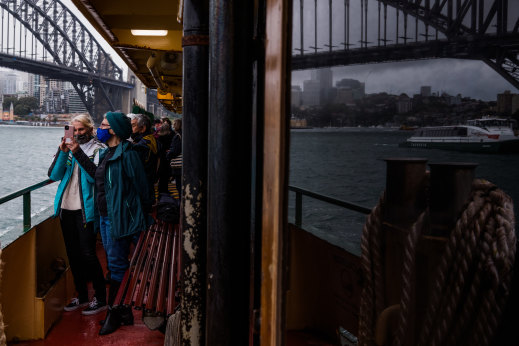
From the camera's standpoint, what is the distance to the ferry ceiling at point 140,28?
4119 mm

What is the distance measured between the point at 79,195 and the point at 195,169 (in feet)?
6.91

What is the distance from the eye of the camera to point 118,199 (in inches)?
119

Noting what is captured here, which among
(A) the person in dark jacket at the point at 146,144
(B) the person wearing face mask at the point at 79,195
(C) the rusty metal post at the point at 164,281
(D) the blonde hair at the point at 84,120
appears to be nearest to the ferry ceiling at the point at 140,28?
(D) the blonde hair at the point at 84,120

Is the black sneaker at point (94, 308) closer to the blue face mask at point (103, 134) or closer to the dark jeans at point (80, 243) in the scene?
the dark jeans at point (80, 243)

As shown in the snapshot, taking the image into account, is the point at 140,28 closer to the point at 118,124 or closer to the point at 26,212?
the point at 118,124

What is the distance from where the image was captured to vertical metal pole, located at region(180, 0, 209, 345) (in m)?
1.46

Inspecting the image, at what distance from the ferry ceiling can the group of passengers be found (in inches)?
44.4

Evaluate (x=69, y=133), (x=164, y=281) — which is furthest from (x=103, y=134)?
(x=164, y=281)

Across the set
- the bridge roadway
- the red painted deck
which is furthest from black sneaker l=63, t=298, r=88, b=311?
the bridge roadway

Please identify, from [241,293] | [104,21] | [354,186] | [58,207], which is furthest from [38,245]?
[354,186]

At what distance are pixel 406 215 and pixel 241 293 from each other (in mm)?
521

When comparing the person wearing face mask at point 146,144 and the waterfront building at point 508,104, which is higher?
the waterfront building at point 508,104

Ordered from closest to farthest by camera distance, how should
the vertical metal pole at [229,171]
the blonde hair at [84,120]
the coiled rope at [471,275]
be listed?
the coiled rope at [471,275], the vertical metal pole at [229,171], the blonde hair at [84,120]

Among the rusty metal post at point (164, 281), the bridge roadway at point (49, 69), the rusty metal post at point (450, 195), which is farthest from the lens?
the bridge roadway at point (49, 69)
